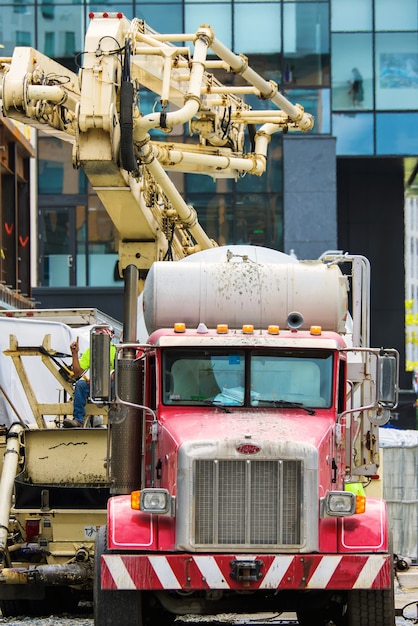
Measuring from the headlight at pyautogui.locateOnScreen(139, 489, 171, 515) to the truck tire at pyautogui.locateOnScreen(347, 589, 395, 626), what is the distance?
1660mm

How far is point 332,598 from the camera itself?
11031 millimetres

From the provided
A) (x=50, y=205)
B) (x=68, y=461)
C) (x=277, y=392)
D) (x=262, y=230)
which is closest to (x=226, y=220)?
(x=262, y=230)

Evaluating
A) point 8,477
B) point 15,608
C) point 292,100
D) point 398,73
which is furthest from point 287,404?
point 398,73

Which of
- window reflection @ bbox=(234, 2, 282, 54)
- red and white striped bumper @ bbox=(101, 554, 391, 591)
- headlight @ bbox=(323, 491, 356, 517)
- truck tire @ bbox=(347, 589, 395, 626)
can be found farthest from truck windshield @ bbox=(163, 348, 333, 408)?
window reflection @ bbox=(234, 2, 282, 54)

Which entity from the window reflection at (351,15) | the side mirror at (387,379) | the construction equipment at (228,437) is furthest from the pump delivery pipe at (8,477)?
the window reflection at (351,15)

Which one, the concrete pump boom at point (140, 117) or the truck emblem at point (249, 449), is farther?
the concrete pump boom at point (140, 117)

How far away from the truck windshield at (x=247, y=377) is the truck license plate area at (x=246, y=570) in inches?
58.8

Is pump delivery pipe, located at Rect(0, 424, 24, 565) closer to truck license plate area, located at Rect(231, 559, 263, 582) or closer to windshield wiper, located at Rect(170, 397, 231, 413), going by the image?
windshield wiper, located at Rect(170, 397, 231, 413)

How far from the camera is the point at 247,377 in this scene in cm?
1127

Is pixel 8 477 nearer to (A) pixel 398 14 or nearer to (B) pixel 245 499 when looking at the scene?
(B) pixel 245 499

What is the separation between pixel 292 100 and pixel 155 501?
1193 inches

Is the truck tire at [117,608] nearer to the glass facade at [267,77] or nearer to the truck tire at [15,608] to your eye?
the truck tire at [15,608]

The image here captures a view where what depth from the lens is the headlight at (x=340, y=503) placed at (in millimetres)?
10352

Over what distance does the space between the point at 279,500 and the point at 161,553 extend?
99cm
